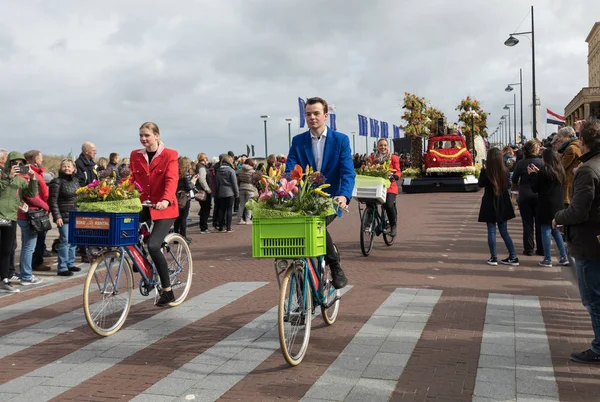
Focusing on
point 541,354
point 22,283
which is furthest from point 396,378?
point 22,283

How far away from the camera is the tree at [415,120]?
141ft

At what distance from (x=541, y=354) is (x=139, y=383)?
3.14 meters

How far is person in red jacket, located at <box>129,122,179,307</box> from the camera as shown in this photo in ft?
21.7

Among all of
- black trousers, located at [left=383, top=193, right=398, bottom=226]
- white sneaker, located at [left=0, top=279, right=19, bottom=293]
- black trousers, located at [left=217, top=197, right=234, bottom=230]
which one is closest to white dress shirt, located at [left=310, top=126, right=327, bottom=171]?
white sneaker, located at [left=0, top=279, right=19, bottom=293]

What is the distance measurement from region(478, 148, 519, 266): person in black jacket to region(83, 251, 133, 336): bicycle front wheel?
5887mm

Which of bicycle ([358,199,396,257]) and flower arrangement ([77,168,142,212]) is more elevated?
flower arrangement ([77,168,142,212])

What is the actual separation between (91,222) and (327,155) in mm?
2178

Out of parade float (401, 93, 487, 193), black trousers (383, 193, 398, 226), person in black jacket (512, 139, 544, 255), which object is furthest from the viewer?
parade float (401, 93, 487, 193)

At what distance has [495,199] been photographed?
1013cm

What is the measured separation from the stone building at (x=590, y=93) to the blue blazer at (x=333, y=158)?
198 feet

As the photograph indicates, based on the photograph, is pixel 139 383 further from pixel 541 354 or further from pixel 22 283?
pixel 22 283

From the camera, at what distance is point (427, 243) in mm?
12945

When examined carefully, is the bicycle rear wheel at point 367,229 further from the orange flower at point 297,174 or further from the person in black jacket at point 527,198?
the orange flower at point 297,174

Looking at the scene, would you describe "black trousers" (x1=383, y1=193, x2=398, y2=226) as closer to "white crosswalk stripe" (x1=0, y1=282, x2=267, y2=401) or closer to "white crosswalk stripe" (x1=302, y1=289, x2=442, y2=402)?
"white crosswalk stripe" (x1=302, y1=289, x2=442, y2=402)
